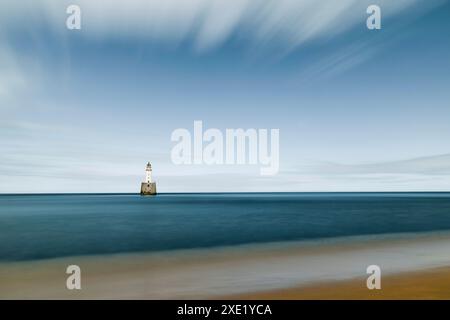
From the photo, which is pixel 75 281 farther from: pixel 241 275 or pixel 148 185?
pixel 148 185

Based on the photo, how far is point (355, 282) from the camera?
33.7 ft

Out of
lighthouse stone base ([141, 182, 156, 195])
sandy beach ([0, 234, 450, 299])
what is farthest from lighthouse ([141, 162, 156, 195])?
sandy beach ([0, 234, 450, 299])

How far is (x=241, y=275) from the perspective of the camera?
11.7 m

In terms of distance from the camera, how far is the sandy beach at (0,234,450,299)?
9406mm

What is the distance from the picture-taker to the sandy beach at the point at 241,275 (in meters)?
9.41

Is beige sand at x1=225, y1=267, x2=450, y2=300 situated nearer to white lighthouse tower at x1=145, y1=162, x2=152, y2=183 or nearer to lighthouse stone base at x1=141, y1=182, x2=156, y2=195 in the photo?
white lighthouse tower at x1=145, y1=162, x2=152, y2=183

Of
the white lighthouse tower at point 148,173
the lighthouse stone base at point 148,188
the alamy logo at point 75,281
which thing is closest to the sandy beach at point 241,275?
the alamy logo at point 75,281

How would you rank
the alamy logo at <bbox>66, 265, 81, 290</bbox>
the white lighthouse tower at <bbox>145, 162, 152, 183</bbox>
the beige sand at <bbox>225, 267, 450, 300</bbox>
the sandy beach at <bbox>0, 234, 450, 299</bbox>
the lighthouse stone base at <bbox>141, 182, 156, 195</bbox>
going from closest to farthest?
the beige sand at <bbox>225, 267, 450, 300</bbox>, the sandy beach at <bbox>0, 234, 450, 299</bbox>, the alamy logo at <bbox>66, 265, 81, 290</bbox>, the white lighthouse tower at <bbox>145, 162, 152, 183</bbox>, the lighthouse stone base at <bbox>141, 182, 156, 195</bbox>

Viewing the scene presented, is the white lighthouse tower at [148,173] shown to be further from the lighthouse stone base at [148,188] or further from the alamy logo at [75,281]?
the alamy logo at [75,281]
